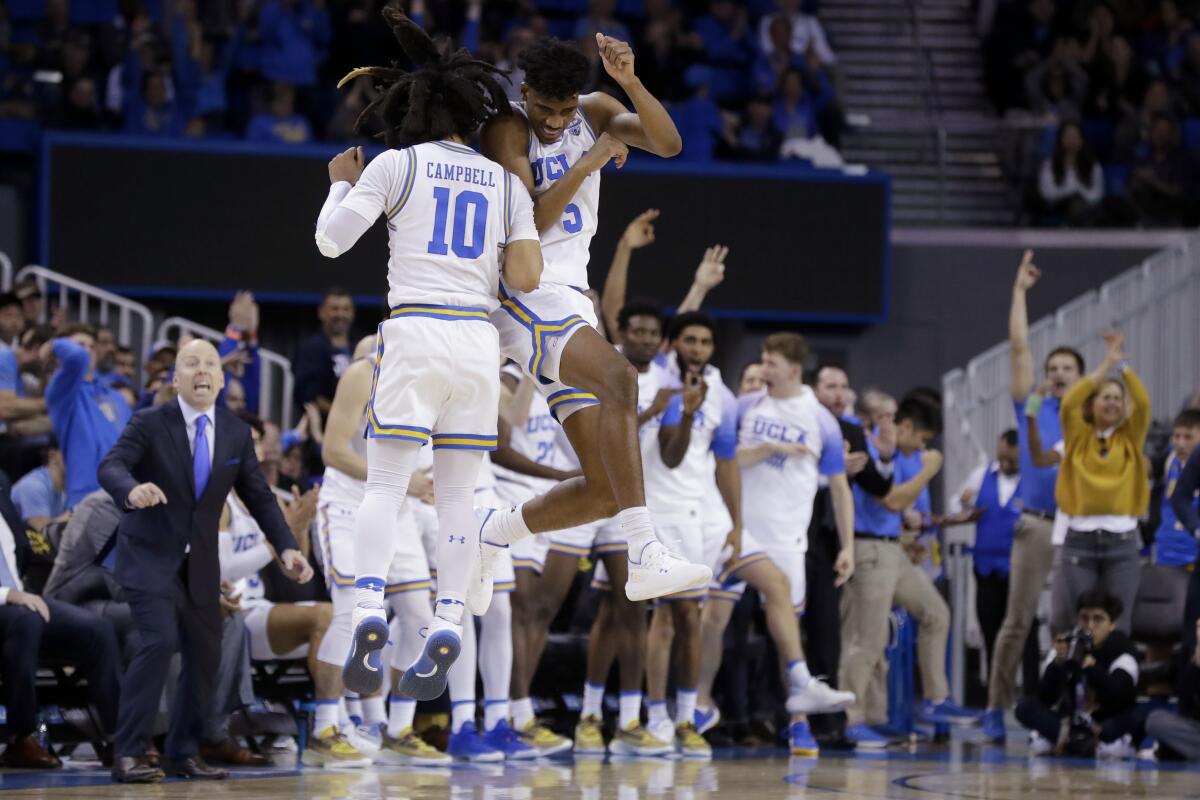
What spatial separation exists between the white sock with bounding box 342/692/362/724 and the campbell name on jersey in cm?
242

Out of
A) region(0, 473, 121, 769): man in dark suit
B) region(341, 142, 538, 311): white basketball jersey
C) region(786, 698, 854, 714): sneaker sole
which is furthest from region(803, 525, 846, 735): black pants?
region(341, 142, 538, 311): white basketball jersey

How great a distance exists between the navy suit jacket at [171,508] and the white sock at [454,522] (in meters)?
1.68

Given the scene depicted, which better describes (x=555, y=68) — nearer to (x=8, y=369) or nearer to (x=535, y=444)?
(x=535, y=444)

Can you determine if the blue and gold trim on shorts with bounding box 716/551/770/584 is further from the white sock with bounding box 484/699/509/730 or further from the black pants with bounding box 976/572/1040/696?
the black pants with bounding box 976/572/1040/696

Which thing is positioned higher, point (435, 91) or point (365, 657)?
point (435, 91)

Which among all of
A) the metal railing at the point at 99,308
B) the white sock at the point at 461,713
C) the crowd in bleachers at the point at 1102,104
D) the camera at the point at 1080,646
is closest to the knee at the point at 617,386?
the white sock at the point at 461,713

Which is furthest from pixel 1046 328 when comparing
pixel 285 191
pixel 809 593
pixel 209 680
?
pixel 209 680

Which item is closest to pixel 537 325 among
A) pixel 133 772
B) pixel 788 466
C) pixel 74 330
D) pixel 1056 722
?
pixel 133 772

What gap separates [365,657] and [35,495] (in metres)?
4.37

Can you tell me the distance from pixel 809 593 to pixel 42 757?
451 centimetres

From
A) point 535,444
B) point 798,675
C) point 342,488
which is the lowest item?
point 798,675

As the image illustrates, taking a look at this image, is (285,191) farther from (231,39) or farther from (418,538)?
(418,538)

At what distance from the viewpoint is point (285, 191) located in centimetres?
1464

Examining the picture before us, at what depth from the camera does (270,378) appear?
14305 mm
